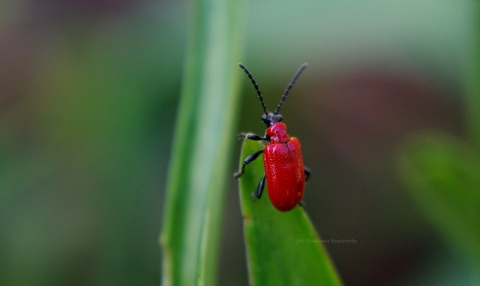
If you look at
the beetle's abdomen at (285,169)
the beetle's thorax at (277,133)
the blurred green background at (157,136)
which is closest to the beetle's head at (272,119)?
the beetle's thorax at (277,133)

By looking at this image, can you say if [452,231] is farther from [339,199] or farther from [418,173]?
[339,199]

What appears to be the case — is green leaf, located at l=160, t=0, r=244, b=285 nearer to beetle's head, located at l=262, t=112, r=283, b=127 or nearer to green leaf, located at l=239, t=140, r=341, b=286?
green leaf, located at l=239, t=140, r=341, b=286

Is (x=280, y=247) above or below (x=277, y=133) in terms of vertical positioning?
below

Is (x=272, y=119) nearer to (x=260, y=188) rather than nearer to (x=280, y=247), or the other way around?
(x=260, y=188)

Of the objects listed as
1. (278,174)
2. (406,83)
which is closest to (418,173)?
(278,174)

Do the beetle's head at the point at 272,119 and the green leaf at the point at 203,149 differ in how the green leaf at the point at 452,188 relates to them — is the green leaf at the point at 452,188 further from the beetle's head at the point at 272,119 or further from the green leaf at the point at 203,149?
the green leaf at the point at 203,149

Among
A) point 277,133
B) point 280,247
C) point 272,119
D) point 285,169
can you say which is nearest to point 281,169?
point 285,169
